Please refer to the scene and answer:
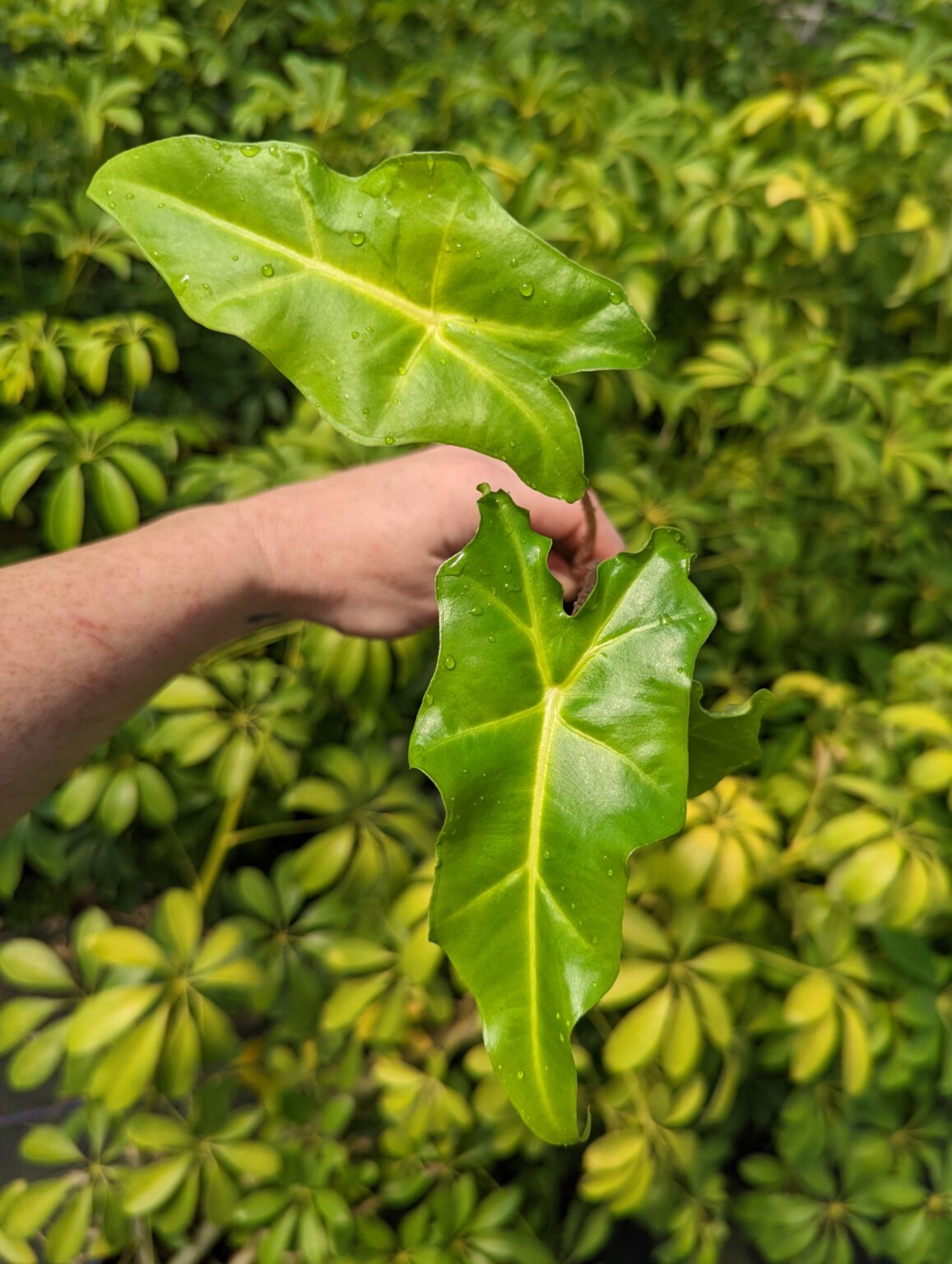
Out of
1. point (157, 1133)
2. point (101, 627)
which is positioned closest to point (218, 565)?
point (101, 627)

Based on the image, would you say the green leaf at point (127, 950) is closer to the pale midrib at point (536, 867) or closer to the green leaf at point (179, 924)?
the green leaf at point (179, 924)

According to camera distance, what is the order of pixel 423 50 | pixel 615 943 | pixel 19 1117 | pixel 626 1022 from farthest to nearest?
pixel 423 50, pixel 19 1117, pixel 626 1022, pixel 615 943

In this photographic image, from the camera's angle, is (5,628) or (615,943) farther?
(5,628)

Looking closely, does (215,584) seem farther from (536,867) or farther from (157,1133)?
(157,1133)

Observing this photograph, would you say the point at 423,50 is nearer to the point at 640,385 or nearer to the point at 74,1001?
the point at 640,385

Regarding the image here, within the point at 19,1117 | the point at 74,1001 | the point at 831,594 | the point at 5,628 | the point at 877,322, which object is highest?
the point at 5,628

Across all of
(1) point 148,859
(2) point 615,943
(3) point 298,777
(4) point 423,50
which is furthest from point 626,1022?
(4) point 423,50
